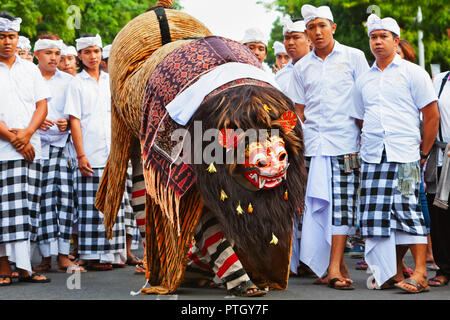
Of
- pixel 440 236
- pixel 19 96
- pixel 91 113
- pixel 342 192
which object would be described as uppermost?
pixel 19 96

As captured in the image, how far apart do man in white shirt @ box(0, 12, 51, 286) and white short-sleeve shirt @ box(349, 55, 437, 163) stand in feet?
9.50

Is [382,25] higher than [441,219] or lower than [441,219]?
higher

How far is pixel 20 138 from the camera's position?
7.04 metres

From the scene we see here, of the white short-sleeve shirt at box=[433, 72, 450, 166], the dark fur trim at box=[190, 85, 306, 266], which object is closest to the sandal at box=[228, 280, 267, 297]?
the dark fur trim at box=[190, 85, 306, 266]

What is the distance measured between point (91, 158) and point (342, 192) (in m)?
2.83

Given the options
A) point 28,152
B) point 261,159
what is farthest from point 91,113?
point 261,159

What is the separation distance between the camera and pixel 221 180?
16.6 feet

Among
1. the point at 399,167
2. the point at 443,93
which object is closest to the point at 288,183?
the point at 399,167

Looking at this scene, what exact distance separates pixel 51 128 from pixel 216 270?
3.21 m

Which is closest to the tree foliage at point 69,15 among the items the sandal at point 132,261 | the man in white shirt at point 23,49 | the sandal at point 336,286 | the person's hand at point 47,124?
the man in white shirt at point 23,49

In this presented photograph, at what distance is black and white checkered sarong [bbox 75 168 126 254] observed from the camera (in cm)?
836

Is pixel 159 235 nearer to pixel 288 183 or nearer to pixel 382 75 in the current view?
pixel 288 183

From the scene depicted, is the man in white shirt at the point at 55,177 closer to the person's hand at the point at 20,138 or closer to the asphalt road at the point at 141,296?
the asphalt road at the point at 141,296

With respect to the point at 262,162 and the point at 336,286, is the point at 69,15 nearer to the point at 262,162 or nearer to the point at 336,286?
the point at 336,286
